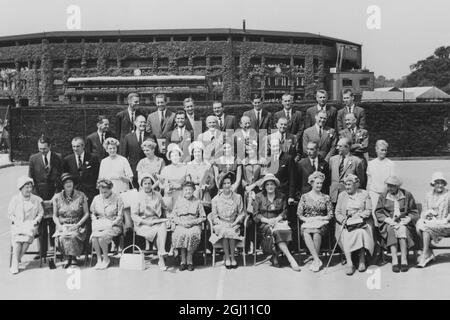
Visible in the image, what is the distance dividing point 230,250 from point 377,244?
1.91 m

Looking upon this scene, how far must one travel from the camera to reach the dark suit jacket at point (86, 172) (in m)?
8.00

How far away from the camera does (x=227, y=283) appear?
6383mm

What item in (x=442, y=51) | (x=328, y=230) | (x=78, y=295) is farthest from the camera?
(x=442, y=51)

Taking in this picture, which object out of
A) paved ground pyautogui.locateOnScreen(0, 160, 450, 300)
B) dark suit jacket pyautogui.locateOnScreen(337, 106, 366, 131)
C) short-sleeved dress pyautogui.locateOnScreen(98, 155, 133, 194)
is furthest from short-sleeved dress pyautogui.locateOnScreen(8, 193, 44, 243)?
dark suit jacket pyautogui.locateOnScreen(337, 106, 366, 131)

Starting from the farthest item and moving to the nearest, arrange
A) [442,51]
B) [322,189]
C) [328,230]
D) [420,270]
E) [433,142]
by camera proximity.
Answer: [442,51]
[433,142]
[322,189]
[328,230]
[420,270]

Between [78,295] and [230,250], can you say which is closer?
[78,295]

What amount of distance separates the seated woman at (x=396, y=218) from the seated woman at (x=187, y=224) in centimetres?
234

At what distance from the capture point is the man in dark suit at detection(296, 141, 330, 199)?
760cm

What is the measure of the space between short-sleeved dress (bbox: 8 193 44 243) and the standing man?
3879mm

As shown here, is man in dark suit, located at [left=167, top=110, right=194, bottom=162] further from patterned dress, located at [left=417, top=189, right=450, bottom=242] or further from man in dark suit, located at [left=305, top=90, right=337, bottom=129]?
patterned dress, located at [left=417, top=189, right=450, bottom=242]

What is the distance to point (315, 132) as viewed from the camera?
8328 mm

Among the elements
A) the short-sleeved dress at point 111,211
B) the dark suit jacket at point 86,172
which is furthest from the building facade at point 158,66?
the short-sleeved dress at point 111,211

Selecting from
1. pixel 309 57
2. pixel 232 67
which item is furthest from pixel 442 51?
pixel 232 67
